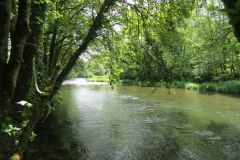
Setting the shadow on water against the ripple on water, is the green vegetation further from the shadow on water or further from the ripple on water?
the ripple on water

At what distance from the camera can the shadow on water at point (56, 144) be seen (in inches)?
414

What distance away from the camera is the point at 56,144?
12.2 metres

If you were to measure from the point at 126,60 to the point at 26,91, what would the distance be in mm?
3596

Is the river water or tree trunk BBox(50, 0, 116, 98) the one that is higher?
tree trunk BBox(50, 0, 116, 98)

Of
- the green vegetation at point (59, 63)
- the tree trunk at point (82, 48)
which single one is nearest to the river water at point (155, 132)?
the green vegetation at point (59, 63)

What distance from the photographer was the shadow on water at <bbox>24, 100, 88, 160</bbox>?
1052cm

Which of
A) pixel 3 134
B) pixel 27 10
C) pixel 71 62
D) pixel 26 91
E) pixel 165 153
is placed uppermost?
pixel 27 10

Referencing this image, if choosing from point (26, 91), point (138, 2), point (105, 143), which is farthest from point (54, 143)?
point (138, 2)

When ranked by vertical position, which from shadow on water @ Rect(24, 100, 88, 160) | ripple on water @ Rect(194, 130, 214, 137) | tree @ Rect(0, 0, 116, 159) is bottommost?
ripple on water @ Rect(194, 130, 214, 137)

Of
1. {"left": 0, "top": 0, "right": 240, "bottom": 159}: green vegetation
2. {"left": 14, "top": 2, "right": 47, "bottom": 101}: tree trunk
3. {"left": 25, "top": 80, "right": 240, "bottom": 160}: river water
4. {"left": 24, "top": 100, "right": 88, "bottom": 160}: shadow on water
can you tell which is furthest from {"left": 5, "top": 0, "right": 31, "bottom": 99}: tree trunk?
{"left": 24, "top": 100, "right": 88, "bottom": 160}: shadow on water

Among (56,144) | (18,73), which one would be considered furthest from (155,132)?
(18,73)

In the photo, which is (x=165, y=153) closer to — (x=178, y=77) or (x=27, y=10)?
(x=178, y=77)

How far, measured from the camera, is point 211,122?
16578mm

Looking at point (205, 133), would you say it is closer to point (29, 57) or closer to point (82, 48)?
point (82, 48)
